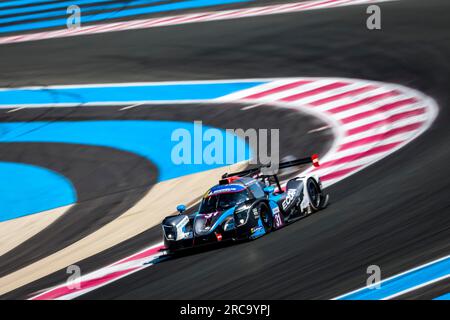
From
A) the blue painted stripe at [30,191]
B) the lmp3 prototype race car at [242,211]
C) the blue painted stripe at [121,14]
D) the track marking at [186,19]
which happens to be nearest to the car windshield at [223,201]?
the lmp3 prototype race car at [242,211]

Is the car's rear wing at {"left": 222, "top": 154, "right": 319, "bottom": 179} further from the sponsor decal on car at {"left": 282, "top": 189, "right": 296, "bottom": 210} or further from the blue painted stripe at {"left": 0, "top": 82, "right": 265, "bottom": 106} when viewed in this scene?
the blue painted stripe at {"left": 0, "top": 82, "right": 265, "bottom": 106}

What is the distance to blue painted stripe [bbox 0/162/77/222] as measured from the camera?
636 inches

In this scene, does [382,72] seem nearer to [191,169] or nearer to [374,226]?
[191,169]

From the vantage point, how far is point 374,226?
36.9 feet

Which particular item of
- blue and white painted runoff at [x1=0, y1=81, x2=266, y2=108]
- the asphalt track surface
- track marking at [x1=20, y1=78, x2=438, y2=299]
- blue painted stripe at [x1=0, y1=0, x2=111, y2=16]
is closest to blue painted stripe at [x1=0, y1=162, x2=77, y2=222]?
the asphalt track surface

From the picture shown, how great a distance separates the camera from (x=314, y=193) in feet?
43.1

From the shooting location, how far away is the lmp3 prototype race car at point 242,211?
11.7 meters

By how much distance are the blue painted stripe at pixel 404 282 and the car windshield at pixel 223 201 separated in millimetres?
3520

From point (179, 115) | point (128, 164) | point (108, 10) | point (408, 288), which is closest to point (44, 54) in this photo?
point (108, 10)

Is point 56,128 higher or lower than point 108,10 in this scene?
lower

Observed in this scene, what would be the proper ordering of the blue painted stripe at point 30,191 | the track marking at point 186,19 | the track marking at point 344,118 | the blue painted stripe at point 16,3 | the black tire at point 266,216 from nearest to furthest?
the black tire at point 266,216, the track marking at point 344,118, the blue painted stripe at point 30,191, the track marking at point 186,19, the blue painted stripe at point 16,3

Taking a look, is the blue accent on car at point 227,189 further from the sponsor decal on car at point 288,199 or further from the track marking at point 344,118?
the track marking at point 344,118
